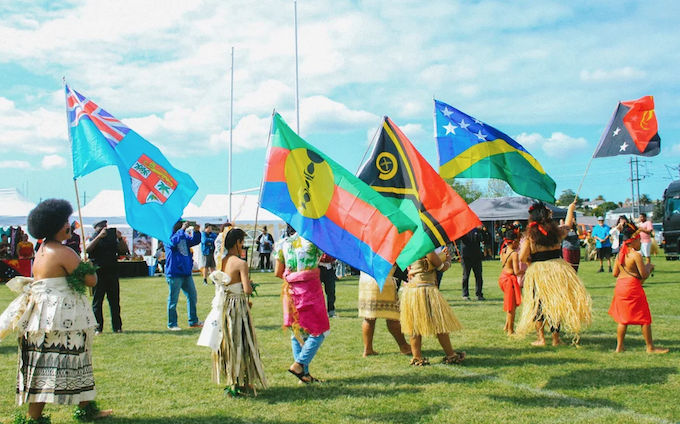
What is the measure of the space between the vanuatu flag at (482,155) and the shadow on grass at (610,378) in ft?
9.95

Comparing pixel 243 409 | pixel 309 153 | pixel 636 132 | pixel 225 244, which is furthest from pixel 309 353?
pixel 636 132

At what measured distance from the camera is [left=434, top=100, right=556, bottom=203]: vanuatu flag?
28.7 ft

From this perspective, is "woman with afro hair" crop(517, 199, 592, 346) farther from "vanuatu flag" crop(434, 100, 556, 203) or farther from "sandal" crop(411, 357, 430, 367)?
"sandal" crop(411, 357, 430, 367)

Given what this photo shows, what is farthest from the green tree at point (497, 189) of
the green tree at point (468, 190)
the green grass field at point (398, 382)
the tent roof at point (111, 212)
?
the green grass field at point (398, 382)

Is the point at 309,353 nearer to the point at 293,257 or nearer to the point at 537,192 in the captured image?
the point at 293,257

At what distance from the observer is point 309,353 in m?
6.04

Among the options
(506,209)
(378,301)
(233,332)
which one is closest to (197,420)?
(233,332)

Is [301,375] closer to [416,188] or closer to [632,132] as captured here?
[416,188]

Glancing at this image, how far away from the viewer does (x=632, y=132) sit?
8586 mm

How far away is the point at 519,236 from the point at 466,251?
14.5ft

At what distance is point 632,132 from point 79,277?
7.79 m

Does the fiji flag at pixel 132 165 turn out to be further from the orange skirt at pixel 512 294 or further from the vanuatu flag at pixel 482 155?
the orange skirt at pixel 512 294

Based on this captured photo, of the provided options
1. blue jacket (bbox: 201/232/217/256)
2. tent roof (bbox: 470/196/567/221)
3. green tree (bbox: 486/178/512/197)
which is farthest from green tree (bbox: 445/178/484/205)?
blue jacket (bbox: 201/232/217/256)

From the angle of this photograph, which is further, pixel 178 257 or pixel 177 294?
pixel 177 294
